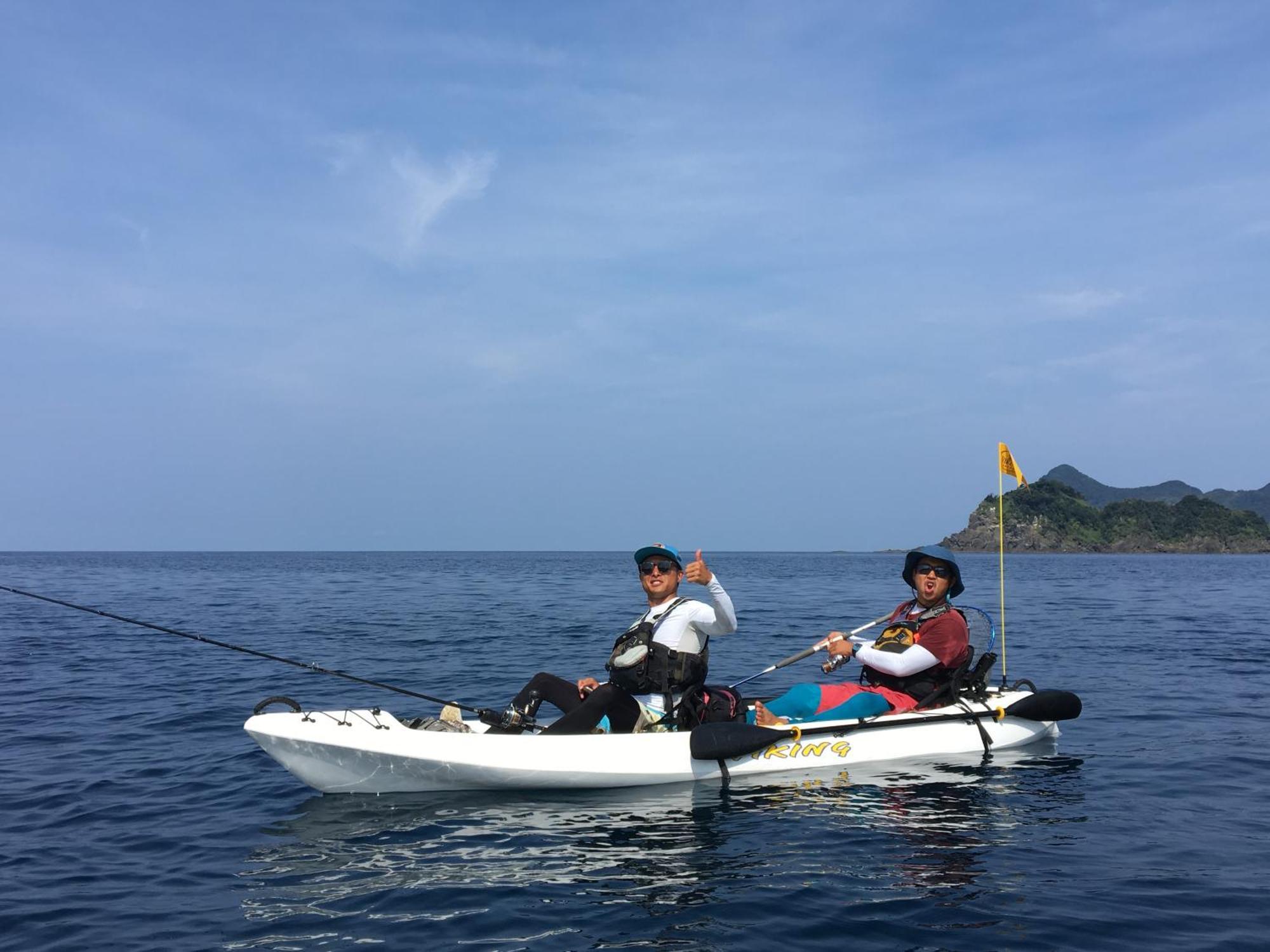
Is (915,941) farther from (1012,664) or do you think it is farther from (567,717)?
(1012,664)

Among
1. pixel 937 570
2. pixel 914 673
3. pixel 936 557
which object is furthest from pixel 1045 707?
pixel 936 557

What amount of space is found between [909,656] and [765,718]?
1501 millimetres

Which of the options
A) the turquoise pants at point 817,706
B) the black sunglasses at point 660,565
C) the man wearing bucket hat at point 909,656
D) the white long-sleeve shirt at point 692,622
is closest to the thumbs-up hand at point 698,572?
the white long-sleeve shirt at point 692,622

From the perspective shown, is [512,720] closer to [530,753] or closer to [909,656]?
[530,753]

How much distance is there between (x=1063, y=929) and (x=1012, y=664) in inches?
446

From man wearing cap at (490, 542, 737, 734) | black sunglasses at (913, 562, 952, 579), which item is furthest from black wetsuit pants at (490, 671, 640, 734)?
black sunglasses at (913, 562, 952, 579)

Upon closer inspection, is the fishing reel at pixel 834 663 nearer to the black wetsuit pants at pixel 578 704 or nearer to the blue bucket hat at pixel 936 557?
the blue bucket hat at pixel 936 557

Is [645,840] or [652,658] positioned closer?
[645,840]

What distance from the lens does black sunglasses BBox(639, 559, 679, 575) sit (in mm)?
7840

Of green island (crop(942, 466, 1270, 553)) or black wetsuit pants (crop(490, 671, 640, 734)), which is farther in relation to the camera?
green island (crop(942, 466, 1270, 553))

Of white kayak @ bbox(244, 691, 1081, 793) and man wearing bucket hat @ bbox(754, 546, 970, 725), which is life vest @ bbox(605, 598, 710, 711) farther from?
man wearing bucket hat @ bbox(754, 546, 970, 725)

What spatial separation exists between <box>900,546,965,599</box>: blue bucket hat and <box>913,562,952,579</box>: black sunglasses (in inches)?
2.5

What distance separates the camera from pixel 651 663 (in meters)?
7.92

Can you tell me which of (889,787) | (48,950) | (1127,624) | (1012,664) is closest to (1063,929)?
(889,787)
